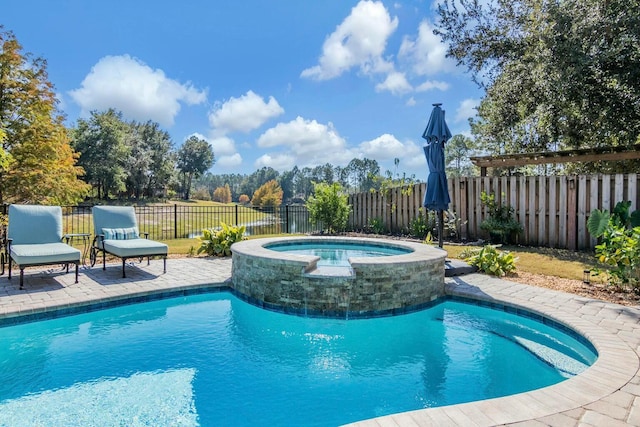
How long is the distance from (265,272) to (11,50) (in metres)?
7.77

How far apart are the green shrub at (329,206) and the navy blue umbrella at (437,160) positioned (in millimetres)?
5851

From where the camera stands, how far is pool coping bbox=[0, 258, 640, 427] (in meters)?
2.29

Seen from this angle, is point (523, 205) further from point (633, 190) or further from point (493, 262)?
point (493, 262)

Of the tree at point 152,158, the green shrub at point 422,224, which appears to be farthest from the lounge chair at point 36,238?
the tree at point 152,158

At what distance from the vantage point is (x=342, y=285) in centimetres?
509

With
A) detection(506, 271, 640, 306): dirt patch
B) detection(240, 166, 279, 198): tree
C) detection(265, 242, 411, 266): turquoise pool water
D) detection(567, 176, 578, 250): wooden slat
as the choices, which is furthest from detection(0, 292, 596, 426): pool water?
detection(240, 166, 279, 198): tree

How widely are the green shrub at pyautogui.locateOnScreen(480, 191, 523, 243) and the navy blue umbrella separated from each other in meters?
3.28

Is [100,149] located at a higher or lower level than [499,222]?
higher

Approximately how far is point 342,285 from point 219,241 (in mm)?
4777

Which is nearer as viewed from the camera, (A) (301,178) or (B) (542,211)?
(B) (542,211)

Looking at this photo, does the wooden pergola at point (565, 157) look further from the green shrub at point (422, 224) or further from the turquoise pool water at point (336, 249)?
the turquoise pool water at point (336, 249)

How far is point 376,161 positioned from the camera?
84.8 metres

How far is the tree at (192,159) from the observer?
2153 inches

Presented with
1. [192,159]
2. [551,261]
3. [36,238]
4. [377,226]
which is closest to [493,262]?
[551,261]
